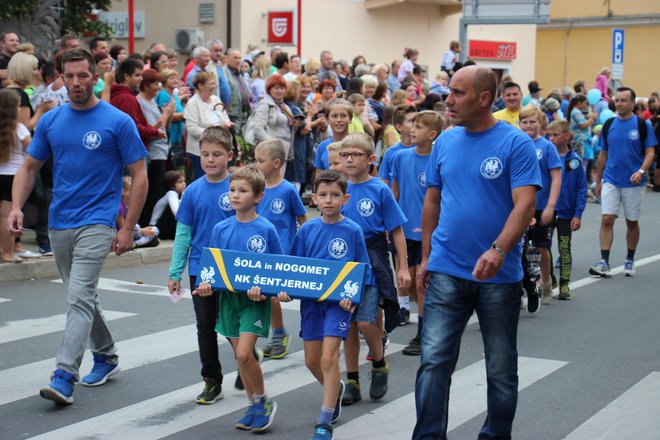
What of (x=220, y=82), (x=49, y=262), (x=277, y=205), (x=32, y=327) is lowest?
(x=32, y=327)

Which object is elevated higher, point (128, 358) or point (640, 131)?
point (640, 131)

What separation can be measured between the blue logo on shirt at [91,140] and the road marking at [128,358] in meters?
1.61

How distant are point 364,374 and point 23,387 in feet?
7.52

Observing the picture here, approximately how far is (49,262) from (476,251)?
23.6ft

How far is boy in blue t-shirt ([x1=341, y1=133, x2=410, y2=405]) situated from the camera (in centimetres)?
673

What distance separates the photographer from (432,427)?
17.0ft

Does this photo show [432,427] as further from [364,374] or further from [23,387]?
[23,387]

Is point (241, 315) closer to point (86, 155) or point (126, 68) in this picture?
point (86, 155)

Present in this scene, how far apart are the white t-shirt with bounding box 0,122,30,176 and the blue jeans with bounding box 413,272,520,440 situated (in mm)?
7164

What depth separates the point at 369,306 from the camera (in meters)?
6.70

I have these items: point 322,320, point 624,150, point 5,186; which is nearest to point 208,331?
point 322,320

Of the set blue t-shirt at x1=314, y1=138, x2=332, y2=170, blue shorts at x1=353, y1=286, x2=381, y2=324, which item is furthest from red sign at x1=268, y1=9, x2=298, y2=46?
blue shorts at x1=353, y1=286, x2=381, y2=324

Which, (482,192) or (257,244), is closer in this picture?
(482,192)

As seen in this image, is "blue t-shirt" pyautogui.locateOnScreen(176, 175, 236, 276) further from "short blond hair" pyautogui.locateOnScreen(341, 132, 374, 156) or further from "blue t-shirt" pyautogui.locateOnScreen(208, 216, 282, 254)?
"short blond hair" pyautogui.locateOnScreen(341, 132, 374, 156)
